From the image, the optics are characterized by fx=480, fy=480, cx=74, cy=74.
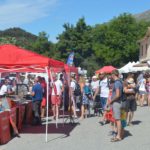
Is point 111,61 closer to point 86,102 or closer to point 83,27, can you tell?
point 83,27

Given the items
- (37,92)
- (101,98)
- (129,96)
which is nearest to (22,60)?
(37,92)

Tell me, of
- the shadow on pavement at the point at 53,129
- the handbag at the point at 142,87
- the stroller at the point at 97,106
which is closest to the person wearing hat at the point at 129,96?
the shadow on pavement at the point at 53,129

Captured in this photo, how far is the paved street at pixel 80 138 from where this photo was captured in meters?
11.6

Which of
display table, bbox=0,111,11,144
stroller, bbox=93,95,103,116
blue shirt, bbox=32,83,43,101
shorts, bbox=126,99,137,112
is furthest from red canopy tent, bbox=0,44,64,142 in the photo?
stroller, bbox=93,95,103,116

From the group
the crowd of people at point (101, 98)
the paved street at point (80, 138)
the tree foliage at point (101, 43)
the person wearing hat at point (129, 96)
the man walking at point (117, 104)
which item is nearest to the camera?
the paved street at point (80, 138)

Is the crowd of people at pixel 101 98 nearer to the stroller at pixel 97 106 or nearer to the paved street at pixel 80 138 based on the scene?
the stroller at pixel 97 106

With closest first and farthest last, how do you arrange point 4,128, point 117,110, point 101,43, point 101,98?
1. point 117,110
2. point 4,128
3. point 101,98
4. point 101,43

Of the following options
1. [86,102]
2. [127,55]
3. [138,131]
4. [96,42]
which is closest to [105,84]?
[86,102]

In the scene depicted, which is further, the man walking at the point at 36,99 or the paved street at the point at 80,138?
the man walking at the point at 36,99

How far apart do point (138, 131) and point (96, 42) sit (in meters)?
66.5

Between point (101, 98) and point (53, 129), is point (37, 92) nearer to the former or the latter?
point (53, 129)

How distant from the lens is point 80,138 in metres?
13.1

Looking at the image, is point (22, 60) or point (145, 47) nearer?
point (22, 60)

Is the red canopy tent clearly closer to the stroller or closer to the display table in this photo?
the display table
